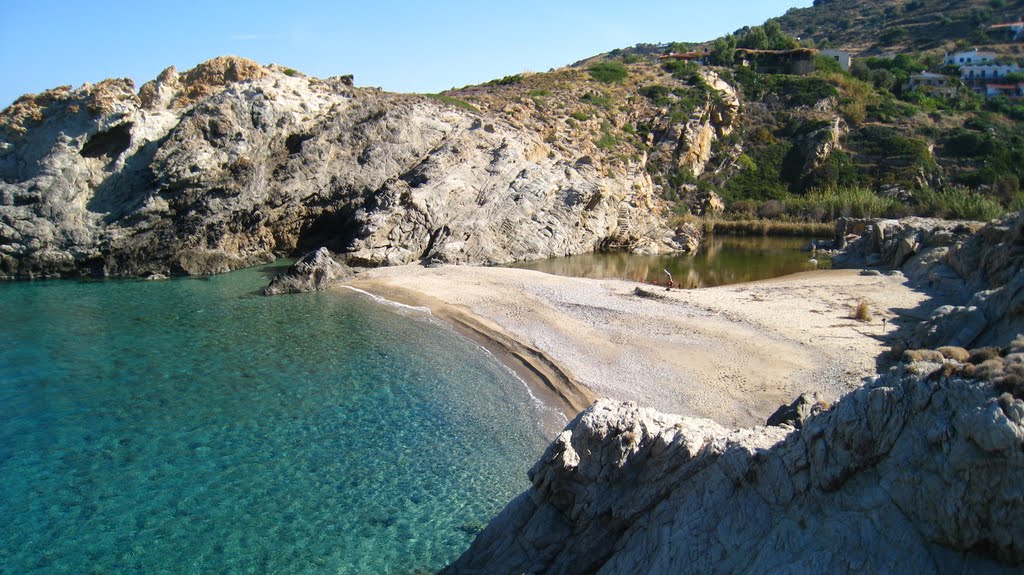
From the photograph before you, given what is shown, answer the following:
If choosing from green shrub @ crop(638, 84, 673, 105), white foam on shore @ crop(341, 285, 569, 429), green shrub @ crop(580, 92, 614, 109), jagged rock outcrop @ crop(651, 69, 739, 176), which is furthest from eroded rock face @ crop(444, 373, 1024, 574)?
green shrub @ crop(638, 84, 673, 105)

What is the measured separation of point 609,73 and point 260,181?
38966mm

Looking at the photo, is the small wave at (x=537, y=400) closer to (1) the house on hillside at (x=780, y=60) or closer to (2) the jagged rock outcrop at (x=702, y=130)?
(2) the jagged rock outcrop at (x=702, y=130)

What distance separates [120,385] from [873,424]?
17.1 m

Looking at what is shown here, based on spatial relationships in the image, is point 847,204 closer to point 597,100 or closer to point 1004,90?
point 597,100

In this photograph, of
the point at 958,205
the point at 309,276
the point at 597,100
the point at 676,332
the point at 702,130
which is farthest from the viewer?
the point at 702,130

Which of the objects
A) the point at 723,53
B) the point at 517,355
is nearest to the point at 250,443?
the point at 517,355

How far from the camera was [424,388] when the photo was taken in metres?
16.9

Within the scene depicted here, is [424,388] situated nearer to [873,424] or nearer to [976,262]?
[873,424]

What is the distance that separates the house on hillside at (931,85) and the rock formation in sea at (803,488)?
83.7 m

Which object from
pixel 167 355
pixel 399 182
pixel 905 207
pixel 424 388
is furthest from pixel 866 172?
pixel 167 355

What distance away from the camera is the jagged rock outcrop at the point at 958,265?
1568cm

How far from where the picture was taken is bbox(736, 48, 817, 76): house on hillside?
72125mm

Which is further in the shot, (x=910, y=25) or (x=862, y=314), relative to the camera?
(x=910, y=25)

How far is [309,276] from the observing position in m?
27.5
